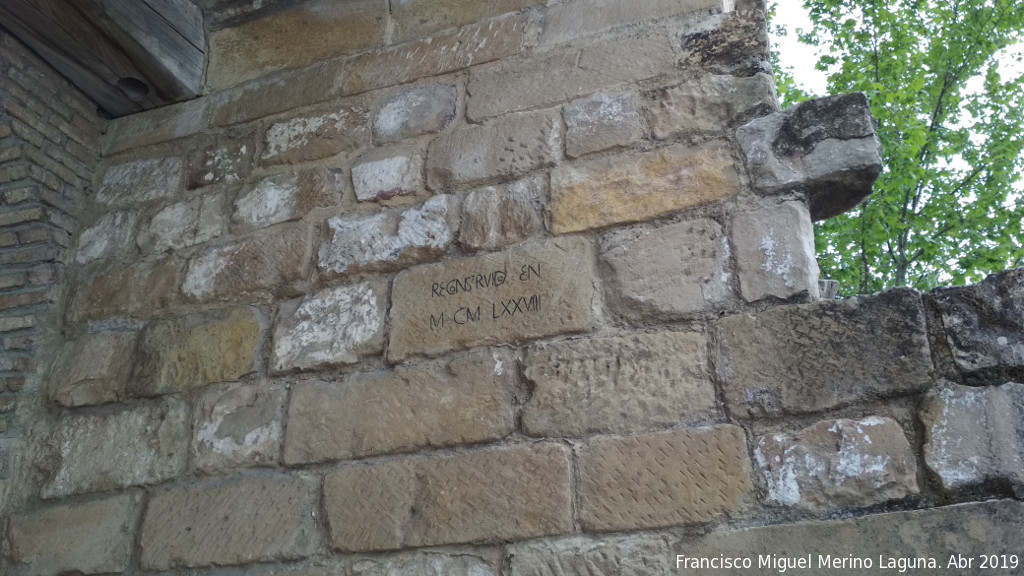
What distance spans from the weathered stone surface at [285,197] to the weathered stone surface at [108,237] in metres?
0.46

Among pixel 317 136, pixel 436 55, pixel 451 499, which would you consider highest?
pixel 436 55

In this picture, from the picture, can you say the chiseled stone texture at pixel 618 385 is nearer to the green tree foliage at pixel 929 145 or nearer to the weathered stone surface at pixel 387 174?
the weathered stone surface at pixel 387 174

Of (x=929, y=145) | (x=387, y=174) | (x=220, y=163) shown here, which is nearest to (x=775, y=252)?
(x=387, y=174)

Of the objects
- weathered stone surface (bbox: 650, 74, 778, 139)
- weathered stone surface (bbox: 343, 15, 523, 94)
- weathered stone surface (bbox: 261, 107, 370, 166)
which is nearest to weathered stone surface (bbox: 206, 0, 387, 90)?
weathered stone surface (bbox: 343, 15, 523, 94)

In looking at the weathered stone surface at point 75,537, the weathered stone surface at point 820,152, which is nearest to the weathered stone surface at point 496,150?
the weathered stone surface at point 820,152

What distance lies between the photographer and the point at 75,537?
240 centimetres

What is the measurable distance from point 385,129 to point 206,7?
1162 mm

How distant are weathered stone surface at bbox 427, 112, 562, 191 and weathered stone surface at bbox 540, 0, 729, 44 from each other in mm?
352

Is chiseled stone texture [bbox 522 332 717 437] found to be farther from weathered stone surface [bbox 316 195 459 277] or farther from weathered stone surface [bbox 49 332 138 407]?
weathered stone surface [bbox 49 332 138 407]

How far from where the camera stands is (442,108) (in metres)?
2.72

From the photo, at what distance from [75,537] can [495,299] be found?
150cm

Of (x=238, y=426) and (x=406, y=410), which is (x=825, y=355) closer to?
(x=406, y=410)

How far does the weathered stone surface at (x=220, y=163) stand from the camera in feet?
9.52

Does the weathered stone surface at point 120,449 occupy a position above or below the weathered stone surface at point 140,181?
below
